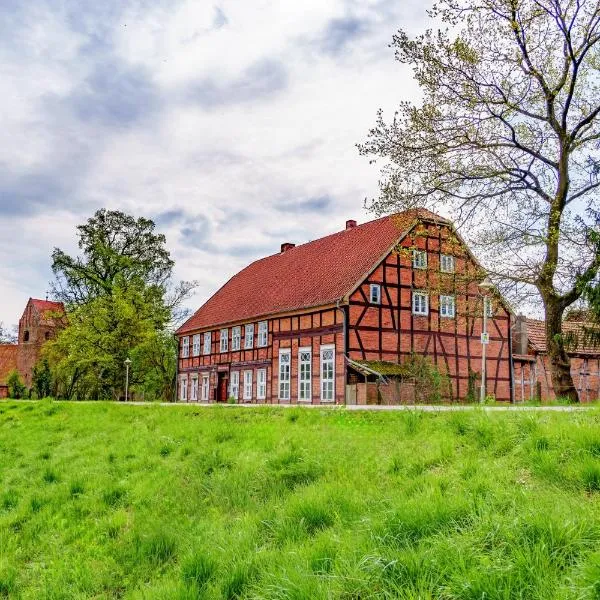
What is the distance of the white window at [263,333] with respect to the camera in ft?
108

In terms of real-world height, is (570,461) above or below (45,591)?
above

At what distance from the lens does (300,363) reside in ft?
97.2

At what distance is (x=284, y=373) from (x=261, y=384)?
257cm

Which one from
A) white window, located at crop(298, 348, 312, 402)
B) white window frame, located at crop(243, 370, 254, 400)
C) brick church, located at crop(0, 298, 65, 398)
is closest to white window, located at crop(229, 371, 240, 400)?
white window frame, located at crop(243, 370, 254, 400)

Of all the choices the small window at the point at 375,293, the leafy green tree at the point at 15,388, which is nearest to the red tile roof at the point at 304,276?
the small window at the point at 375,293

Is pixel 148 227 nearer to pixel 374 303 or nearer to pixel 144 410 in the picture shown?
pixel 374 303

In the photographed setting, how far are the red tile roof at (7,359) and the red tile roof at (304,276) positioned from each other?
37.0 m

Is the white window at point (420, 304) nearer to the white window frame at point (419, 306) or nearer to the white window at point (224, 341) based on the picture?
the white window frame at point (419, 306)

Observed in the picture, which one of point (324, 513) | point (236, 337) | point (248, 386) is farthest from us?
point (236, 337)

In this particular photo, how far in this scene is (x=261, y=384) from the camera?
108 feet

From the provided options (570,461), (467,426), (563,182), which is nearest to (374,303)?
(563,182)

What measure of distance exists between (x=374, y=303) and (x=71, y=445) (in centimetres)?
1740

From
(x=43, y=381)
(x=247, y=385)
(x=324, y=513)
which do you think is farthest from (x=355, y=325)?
(x=43, y=381)

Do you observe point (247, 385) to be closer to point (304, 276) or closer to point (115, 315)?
point (304, 276)
